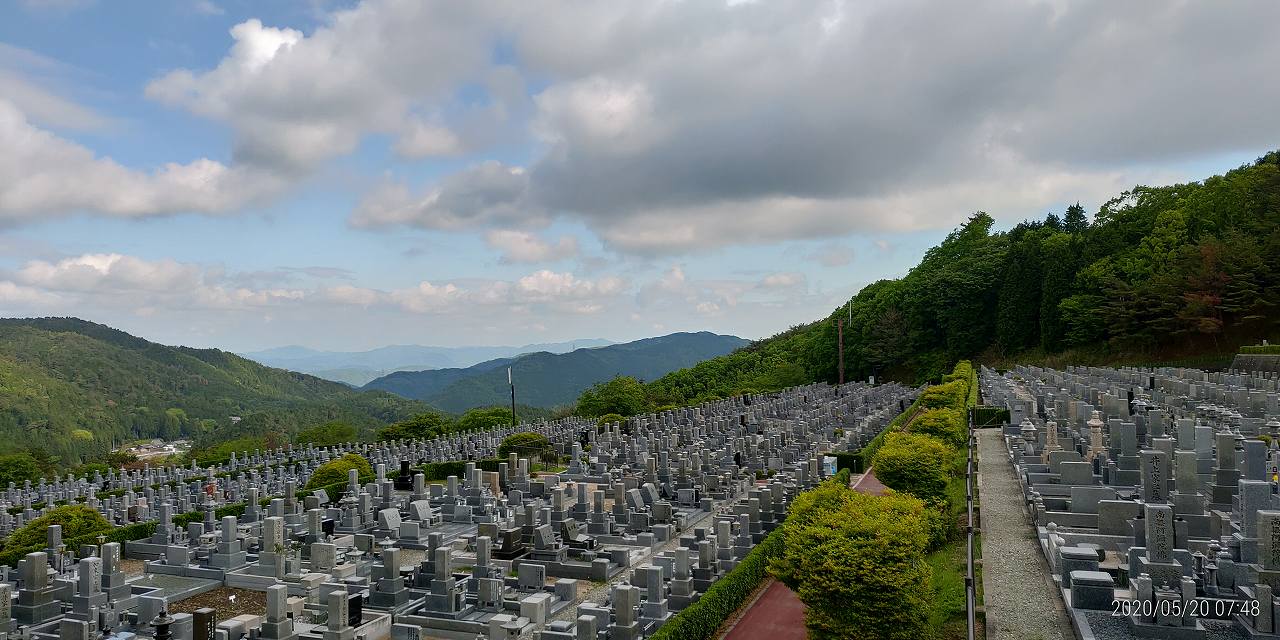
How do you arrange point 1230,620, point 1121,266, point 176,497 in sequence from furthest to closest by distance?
1. point 1121,266
2. point 176,497
3. point 1230,620

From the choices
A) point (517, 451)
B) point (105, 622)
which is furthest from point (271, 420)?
point (105, 622)

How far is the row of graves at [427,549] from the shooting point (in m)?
12.6

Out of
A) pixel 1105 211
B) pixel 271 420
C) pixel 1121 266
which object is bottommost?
pixel 271 420

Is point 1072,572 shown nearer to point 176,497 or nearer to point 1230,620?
point 1230,620

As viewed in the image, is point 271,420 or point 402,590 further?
point 271,420

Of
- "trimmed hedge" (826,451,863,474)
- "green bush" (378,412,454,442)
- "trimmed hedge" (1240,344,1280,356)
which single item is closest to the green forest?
"green bush" (378,412,454,442)

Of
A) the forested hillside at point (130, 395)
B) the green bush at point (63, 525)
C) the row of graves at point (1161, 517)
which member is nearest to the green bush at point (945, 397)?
the row of graves at point (1161, 517)

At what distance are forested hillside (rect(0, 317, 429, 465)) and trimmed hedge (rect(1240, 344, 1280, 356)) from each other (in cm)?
6708

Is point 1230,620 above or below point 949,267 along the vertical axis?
below

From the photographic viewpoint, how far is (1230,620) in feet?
33.3

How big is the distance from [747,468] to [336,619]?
657 inches

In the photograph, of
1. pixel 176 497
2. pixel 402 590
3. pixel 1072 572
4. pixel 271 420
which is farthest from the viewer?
pixel 271 420

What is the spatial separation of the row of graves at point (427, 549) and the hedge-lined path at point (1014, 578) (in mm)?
4665

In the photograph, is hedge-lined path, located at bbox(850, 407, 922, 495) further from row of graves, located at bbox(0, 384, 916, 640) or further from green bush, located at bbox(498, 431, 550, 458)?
green bush, located at bbox(498, 431, 550, 458)
